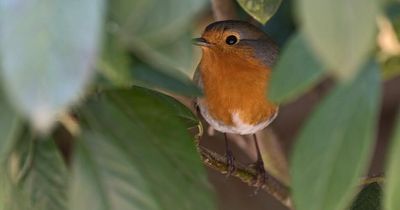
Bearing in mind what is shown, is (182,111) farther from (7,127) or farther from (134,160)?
(7,127)

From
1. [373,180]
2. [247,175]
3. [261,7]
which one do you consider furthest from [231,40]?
[261,7]

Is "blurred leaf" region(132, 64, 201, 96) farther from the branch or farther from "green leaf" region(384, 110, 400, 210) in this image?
the branch

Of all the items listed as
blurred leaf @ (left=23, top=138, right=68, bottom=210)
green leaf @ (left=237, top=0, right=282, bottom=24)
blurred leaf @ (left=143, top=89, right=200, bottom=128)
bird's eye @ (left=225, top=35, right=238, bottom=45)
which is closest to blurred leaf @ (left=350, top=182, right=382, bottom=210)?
blurred leaf @ (left=143, top=89, right=200, bottom=128)

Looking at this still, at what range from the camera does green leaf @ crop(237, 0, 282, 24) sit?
0.71 m

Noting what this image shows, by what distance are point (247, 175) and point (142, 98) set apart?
0.81 m

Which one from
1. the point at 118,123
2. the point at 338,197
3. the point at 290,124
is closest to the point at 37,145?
the point at 118,123

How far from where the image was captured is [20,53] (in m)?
0.35

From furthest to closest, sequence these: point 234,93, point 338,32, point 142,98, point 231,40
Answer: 1. point 231,40
2. point 234,93
3. point 142,98
4. point 338,32

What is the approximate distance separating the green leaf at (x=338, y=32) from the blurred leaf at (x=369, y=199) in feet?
2.23

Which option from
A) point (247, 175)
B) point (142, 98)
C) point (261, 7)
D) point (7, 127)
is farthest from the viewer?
point (247, 175)

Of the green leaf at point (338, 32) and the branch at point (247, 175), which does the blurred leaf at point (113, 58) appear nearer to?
the green leaf at point (338, 32)

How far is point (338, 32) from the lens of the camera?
1.13 feet

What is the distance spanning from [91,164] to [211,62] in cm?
99

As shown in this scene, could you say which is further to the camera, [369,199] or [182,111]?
[369,199]
